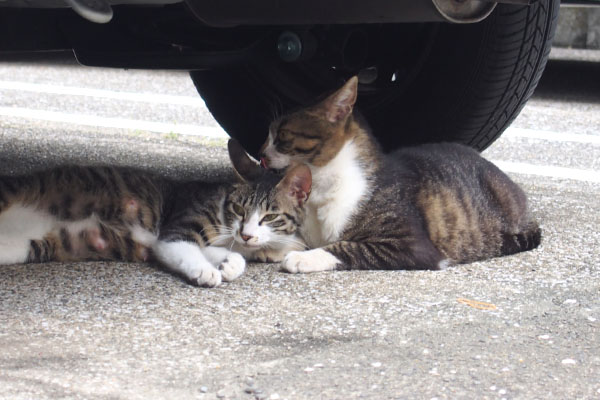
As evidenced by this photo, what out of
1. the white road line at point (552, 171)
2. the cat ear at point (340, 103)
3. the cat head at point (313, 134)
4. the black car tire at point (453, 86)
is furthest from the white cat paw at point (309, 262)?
the white road line at point (552, 171)

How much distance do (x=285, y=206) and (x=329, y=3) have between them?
34.8 inches

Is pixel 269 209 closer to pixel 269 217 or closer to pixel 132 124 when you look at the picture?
pixel 269 217

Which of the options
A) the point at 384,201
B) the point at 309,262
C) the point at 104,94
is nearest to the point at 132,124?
the point at 104,94

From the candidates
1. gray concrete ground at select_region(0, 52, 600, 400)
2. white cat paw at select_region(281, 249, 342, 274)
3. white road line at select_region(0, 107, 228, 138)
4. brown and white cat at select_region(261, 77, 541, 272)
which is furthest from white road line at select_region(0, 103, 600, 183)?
white cat paw at select_region(281, 249, 342, 274)

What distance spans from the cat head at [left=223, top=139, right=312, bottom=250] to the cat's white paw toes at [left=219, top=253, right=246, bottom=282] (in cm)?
14

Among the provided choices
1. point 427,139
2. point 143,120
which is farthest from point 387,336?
point 143,120

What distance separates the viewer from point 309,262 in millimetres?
3039

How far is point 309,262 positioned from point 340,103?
0.65 metres

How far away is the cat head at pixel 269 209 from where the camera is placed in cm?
318

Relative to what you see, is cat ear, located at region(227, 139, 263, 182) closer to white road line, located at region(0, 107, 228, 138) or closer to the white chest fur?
the white chest fur

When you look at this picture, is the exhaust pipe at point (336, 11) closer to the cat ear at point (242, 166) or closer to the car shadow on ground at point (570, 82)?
the cat ear at point (242, 166)

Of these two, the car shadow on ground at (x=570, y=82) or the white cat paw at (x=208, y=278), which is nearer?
the white cat paw at (x=208, y=278)

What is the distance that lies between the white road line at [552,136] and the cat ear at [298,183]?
3.14 metres

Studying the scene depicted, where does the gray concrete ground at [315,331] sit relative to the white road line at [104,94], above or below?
above
